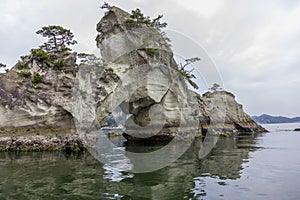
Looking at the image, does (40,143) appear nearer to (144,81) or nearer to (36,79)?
(36,79)

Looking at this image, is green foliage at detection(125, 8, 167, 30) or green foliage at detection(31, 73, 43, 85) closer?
green foliage at detection(31, 73, 43, 85)

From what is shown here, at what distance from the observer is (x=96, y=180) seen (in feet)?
39.0

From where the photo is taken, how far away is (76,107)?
2389cm

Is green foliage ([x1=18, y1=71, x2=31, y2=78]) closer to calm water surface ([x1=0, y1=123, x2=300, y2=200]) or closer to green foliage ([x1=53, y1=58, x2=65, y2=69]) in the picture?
green foliage ([x1=53, y1=58, x2=65, y2=69])

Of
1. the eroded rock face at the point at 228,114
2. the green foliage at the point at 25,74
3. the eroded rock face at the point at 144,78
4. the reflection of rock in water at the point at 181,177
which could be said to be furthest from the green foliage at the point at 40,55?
the eroded rock face at the point at 228,114

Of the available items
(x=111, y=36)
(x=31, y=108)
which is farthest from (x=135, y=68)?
(x=31, y=108)

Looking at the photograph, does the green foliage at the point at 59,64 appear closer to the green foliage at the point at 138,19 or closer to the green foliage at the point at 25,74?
the green foliage at the point at 25,74

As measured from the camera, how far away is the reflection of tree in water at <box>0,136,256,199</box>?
966 cm

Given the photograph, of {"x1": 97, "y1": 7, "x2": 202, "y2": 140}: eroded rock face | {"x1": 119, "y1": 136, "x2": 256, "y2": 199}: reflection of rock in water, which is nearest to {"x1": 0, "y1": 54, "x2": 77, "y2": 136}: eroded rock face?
{"x1": 97, "y1": 7, "x2": 202, "y2": 140}: eroded rock face

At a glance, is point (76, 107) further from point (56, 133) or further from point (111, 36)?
point (111, 36)

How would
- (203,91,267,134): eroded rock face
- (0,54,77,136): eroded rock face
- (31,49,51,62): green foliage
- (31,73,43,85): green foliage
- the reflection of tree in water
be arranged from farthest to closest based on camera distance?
(203,91,267,134): eroded rock face < (31,49,51,62): green foliage < (31,73,43,85): green foliage < (0,54,77,136): eroded rock face < the reflection of tree in water

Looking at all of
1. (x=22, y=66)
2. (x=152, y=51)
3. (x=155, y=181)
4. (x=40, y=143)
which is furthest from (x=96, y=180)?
(x=152, y=51)

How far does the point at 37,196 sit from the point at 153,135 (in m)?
25.0

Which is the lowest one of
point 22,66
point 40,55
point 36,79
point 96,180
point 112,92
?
point 96,180
